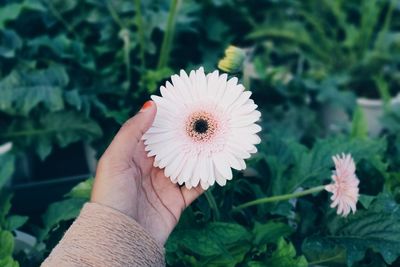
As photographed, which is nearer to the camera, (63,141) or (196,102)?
(196,102)

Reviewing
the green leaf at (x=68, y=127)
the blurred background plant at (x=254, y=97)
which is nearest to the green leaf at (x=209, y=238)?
the blurred background plant at (x=254, y=97)

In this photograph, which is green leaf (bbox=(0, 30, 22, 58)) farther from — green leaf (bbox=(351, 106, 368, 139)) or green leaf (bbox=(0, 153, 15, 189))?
green leaf (bbox=(351, 106, 368, 139))

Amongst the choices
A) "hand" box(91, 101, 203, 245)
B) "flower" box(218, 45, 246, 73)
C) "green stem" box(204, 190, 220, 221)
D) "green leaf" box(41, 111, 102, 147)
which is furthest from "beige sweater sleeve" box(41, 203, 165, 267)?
"green leaf" box(41, 111, 102, 147)

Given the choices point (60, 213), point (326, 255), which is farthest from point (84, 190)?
point (326, 255)

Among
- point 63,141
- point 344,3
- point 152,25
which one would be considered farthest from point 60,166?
point 344,3

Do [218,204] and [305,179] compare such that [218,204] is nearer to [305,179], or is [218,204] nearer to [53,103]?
[305,179]

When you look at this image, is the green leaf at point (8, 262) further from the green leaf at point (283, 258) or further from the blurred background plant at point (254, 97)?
the green leaf at point (283, 258)

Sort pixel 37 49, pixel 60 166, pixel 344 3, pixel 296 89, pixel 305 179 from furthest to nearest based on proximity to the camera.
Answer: pixel 344 3 → pixel 296 89 → pixel 60 166 → pixel 37 49 → pixel 305 179
